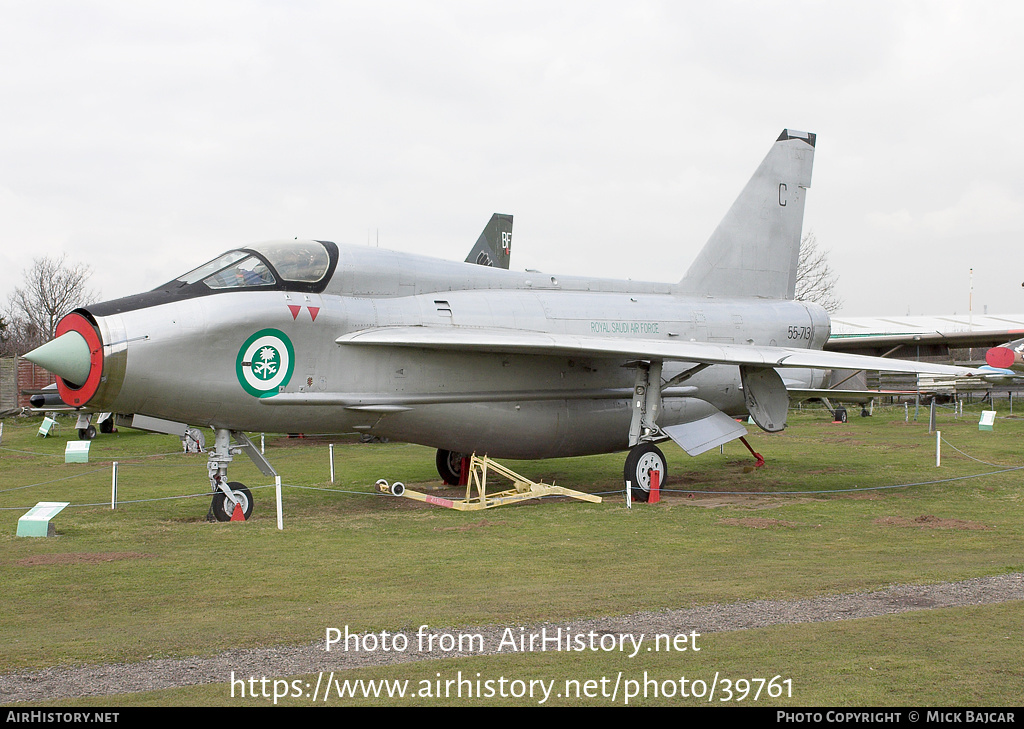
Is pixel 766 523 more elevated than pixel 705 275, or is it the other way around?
pixel 705 275

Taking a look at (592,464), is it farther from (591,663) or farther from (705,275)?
(591,663)

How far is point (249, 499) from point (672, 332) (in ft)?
22.6

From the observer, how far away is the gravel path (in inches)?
180

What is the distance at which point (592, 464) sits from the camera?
57.3 ft

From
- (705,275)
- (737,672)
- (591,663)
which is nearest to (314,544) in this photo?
(591,663)

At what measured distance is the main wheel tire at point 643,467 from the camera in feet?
39.4

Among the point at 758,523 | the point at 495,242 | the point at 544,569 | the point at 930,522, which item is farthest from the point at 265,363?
the point at 495,242

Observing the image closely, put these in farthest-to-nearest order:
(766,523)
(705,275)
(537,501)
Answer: (705,275) < (537,501) < (766,523)

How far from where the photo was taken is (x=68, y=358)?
9.14 meters

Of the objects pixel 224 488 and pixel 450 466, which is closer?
pixel 224 488

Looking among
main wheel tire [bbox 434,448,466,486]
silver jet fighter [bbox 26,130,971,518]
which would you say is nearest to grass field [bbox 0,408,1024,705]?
main wheel tire [bbox 434,448,466,486]

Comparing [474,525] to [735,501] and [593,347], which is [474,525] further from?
[735,501]

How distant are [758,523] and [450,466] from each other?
577cm

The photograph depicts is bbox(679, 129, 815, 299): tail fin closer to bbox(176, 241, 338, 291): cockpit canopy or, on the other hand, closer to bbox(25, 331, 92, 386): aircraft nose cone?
bbox(176, 241, 338, 291): cockpit canopy
